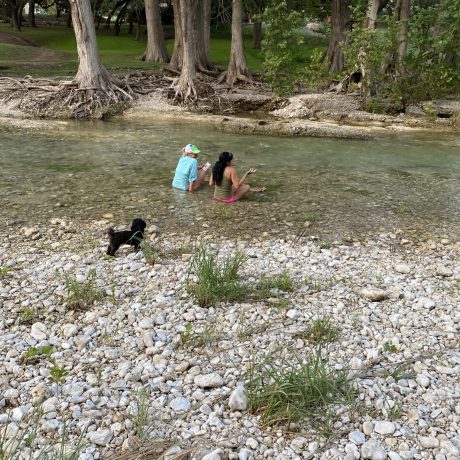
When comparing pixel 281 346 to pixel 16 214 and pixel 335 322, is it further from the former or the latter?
pixel 16 214

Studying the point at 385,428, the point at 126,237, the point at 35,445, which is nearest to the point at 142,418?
the point at 35,445

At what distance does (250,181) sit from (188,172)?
1.92 metres

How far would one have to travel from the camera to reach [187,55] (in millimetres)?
22531

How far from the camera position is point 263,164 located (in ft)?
46.1

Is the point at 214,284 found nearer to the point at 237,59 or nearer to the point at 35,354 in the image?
the point at 35,354

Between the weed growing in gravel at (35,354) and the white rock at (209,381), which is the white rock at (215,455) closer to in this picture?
the white rock at (209,381)

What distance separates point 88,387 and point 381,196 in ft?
28.2

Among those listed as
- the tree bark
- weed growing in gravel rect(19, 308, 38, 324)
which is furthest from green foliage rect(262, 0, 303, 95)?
weed growing in gravel rect(19, 308, 38, 324)

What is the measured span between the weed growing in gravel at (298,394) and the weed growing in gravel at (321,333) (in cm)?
76

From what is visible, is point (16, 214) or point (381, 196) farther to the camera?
point (381, 196)

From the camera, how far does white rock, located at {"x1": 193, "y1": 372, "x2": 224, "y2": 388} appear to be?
Answer: 489 cm

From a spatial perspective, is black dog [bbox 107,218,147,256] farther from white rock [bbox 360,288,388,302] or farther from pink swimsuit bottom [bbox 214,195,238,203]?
white rock [bbox 360,288,388,302]

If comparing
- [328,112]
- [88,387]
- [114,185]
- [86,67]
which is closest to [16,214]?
[114,185]

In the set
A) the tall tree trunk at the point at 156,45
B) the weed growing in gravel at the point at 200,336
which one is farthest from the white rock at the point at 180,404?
the tall tree trunk at the point at 156,45
